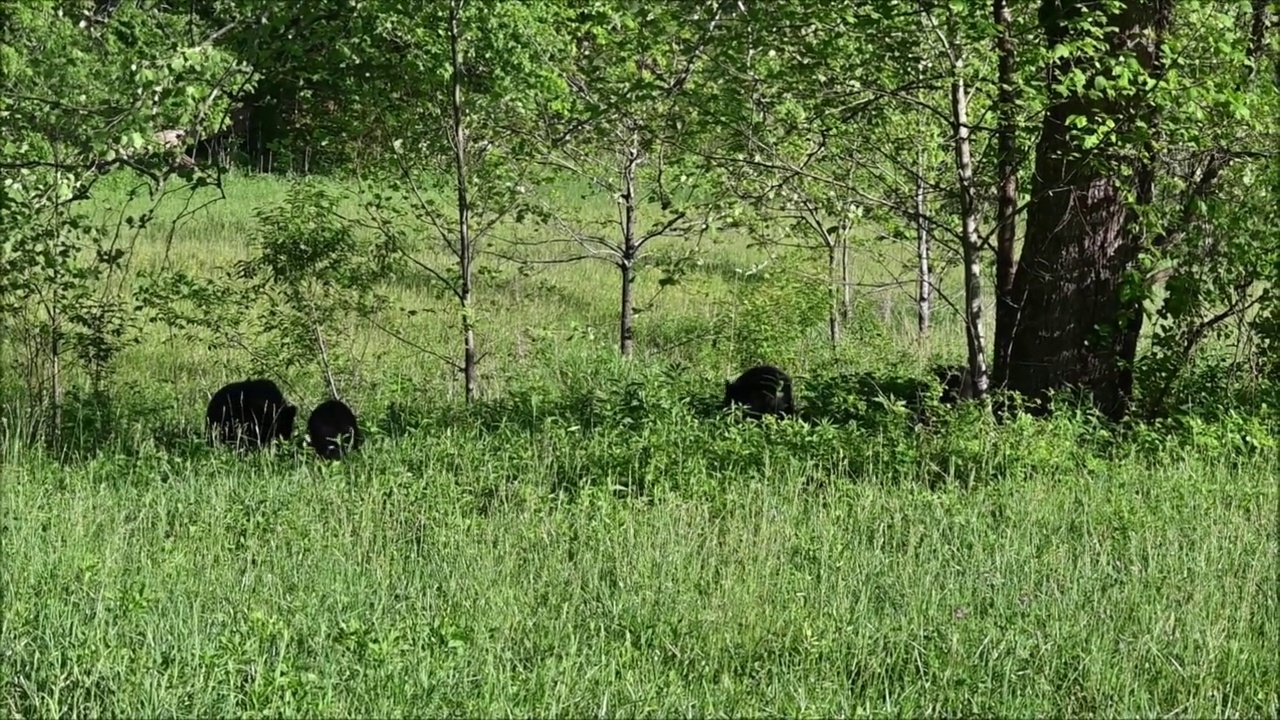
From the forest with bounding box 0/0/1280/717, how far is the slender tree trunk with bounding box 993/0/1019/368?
0.12 feet

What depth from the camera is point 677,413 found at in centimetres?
751

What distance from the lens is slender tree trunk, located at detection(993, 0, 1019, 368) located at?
23.2ft

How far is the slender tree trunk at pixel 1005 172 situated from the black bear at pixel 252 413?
464 cm

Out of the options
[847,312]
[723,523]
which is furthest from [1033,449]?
[847,312]

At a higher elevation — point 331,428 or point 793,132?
point 793,132

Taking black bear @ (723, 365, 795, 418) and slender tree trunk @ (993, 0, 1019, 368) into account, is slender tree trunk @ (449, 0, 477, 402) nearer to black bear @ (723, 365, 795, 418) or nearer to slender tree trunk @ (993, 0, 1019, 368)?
black bear @ (723, 365, 795, 418)

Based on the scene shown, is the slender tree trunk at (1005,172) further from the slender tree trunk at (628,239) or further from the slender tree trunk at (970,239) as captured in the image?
the slender tree trunk at (628,239)

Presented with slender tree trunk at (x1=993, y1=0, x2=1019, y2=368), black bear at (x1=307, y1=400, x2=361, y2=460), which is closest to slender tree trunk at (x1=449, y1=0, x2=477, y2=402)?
black bear at (x1=307, y1=400, x2=361, y2=460)

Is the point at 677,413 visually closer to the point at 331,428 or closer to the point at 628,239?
the point at 331,428

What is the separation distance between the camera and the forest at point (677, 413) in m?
4.25

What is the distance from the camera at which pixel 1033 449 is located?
6.61 m

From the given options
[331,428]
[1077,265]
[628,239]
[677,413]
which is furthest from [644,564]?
[628,239]

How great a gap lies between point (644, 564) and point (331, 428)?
309cm

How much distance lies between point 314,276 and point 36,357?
1918 millimetres
